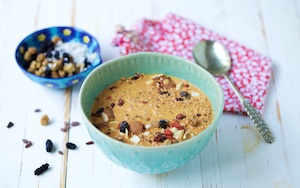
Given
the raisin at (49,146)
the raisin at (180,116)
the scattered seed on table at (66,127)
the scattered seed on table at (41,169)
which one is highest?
the raisin at (180,116)

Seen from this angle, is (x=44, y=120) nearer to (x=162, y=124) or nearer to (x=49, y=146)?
(x=49, y=146)

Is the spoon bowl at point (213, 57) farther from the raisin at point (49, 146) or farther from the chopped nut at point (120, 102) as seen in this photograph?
the raisin at point (49, 146)

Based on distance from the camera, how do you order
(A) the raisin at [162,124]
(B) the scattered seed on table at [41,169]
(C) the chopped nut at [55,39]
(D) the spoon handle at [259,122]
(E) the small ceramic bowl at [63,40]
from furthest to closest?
(C) the chopped nut at [55,39]
(E) the small ceramic bowl at [63,40]
(D) the spoon handle at [259,122]
(B) the scattered seed on table at [41,169]
(A) the raisin at [162,124]

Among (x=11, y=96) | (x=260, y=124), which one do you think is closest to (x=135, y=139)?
(x=260, y=124)

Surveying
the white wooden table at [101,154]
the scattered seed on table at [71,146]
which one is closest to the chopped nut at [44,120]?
the white wooden table at [101,154]

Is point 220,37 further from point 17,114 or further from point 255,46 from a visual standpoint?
point 17,114

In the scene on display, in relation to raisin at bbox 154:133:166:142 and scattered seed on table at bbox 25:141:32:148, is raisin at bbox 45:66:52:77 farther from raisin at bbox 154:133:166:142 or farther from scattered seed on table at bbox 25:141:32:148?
raisin at bbox 154:133:166:142

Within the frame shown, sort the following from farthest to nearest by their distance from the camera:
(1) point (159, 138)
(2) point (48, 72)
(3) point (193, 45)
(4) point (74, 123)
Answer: (3) point (193, 45), (2) point (48, 72), (4) point (74, 123), (1) point (159, 138)
